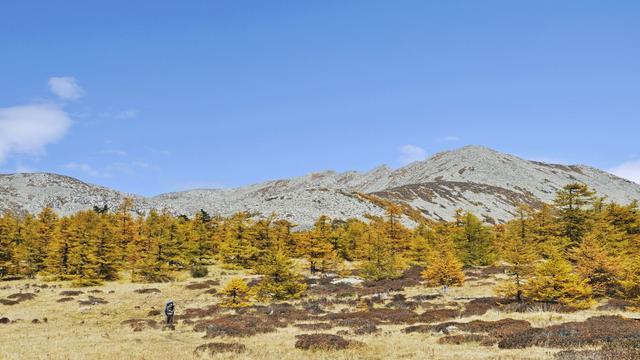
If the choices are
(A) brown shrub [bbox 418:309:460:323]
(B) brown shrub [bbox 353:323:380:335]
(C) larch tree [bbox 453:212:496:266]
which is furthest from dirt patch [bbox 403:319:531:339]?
(C) larch tree [bbox 453:212:496:266]

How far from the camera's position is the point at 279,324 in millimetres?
25234

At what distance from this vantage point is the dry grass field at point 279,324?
16.7 metres

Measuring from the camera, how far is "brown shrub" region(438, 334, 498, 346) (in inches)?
678

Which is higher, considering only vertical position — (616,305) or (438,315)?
(616,305)

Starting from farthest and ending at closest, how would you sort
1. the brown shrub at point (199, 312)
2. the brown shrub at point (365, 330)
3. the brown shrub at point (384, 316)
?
the brown shrub at point (199, 312) → the brown shrub at point (384, 316) → the brown shrub at point (365, 330)

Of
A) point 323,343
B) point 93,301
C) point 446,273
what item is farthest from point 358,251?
point 323,343

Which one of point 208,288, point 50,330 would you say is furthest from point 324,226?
point 50,330

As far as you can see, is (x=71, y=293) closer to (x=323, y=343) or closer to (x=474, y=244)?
(x=323, y=343)

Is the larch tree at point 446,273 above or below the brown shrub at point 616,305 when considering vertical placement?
above

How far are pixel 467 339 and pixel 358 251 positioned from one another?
47316mm

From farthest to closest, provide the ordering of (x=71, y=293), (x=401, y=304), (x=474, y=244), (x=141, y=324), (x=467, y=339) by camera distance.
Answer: (x=474, y=244), (x=71, y=293), (x=401, y=304), (x=141, y=324), (x=467, y=339)

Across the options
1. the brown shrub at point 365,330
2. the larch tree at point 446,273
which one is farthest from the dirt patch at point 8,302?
the larch tree at point 446,273

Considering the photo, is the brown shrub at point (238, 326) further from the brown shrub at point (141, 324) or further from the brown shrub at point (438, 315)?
the brown shrub at point (438, 315)

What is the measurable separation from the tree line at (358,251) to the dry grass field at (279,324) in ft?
7.74
